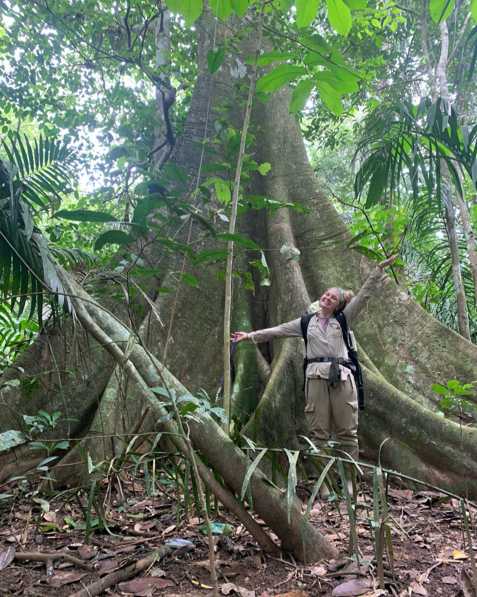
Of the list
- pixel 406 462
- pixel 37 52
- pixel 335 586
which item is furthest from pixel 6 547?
pixel 37 52

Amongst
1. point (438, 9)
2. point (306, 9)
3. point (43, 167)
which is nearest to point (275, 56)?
point (306, 9)

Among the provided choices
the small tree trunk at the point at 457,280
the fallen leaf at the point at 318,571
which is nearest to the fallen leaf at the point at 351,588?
the fallen leaf at the point at 318,571

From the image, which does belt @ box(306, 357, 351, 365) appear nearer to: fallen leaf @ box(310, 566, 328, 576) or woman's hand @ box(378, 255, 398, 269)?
woman's hand @ box(378, 255, 398, 269)

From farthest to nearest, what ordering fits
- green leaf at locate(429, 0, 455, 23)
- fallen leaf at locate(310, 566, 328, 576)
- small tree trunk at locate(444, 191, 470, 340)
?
small tree trunk at locate(444, 191, 470, 340)
fallen leaf at locate(310, 566, 328, 576)
green leaf at locate(429, 0, 455, 23)

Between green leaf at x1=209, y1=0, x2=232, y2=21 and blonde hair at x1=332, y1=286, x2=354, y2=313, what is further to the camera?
blonde hair at x1=332, y1=286, x2=354, y2=313

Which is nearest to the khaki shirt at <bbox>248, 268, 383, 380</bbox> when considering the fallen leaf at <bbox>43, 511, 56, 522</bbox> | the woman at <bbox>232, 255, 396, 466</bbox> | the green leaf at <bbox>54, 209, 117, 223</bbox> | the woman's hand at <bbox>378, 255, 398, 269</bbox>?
the woman at <bbox>232, 255, 396, 466</bbox>

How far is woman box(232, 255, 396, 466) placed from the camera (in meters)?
3.26

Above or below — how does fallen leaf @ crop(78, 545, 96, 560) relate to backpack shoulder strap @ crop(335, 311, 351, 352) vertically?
below

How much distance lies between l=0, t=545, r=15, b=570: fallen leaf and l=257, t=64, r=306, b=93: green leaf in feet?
6.52

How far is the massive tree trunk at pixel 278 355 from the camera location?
127 inches

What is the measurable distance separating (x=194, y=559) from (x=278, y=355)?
6.83 feet

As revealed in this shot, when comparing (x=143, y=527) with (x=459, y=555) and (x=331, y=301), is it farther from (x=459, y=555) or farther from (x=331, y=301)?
(x=331, y=301)

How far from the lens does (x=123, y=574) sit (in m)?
1.75

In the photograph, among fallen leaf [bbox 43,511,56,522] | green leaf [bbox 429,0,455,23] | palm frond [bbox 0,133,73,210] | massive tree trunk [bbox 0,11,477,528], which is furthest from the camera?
massive tree trunk [bbox 0,11,477,528]
